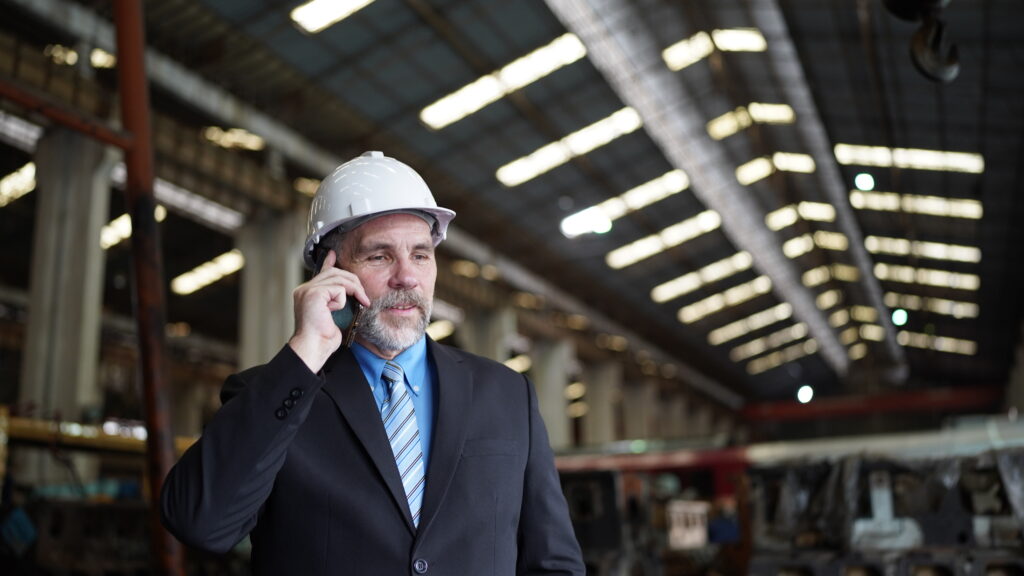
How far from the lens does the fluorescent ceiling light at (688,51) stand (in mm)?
19453

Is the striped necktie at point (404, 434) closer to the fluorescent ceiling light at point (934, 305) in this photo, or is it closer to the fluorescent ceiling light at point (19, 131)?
the fluorescent ceiling light at point (19, 131)

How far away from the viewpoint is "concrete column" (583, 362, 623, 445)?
117ft

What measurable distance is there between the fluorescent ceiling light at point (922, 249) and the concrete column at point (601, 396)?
1112 cm

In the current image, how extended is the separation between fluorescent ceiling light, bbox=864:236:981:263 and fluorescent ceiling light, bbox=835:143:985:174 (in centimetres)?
645

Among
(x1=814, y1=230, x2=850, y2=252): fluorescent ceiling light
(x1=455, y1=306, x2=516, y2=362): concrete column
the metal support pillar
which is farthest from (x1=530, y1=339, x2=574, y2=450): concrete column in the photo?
the metal support pillar

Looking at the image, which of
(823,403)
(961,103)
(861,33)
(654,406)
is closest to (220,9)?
(861,33)

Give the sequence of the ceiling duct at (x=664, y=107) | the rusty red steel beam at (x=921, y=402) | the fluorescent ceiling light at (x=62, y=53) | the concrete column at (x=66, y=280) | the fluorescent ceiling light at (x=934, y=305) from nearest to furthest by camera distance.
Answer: the concrete column at (x=66, y=280) < the fluorescent ceiling light at (x=62, y=53) < the ceiling duct at (x=664, y=107) < the fluorescent ceiling light at (x=934, y=305) < the rusty red steel beam at (x=921, y=402)

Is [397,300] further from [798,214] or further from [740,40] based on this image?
[798,214]

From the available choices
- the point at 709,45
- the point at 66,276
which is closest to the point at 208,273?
the point at 66,276

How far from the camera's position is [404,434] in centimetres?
206

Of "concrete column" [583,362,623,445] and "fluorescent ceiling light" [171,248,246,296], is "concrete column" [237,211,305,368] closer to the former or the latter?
"fluorescent ceiling light" [171,248,246,296]

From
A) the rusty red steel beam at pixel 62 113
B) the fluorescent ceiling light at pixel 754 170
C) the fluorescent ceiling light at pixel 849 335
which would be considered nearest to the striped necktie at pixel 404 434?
the rusty red steel beam at pixel 62 113

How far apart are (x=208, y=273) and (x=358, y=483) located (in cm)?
2486

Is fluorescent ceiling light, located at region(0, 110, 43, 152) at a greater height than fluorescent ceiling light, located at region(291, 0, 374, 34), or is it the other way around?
fluorescent ceiling light, located at region(291, 0, 374, 34)
